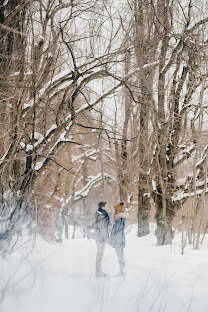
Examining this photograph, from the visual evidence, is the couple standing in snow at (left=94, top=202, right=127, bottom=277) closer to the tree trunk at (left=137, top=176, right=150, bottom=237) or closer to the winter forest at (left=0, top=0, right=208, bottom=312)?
the winter forest at (left=0, top=0, right=208, bottom=312)

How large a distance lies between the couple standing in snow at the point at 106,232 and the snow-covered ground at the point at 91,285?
20cm

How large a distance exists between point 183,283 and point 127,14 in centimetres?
533

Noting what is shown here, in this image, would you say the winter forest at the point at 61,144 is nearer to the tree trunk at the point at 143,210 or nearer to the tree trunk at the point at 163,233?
the tree trunk at the point at 163,233

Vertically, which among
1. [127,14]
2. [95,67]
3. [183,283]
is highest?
[127,14]

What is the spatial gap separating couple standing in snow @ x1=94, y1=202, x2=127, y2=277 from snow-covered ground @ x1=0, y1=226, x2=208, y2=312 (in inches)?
7.7

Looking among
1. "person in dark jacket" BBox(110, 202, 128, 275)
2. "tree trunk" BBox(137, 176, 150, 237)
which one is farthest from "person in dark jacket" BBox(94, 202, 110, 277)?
"tree trunk" BBox(137, 176, 150, 237)

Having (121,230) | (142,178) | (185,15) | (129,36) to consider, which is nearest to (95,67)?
(129,36)

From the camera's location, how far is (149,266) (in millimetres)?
6398

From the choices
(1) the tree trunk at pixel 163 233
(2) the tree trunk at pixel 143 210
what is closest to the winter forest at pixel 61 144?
(1) the tree trunk at pixel 163 233

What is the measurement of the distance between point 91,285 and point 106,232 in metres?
1.24

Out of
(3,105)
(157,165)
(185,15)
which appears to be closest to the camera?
(3,105)

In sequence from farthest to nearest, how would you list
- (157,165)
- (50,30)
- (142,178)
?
1. (142,178)
2. (157,165)
3. (50,30)

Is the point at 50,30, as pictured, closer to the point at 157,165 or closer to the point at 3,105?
the point at 3,105

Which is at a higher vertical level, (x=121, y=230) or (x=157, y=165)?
(x=157, y=165)
